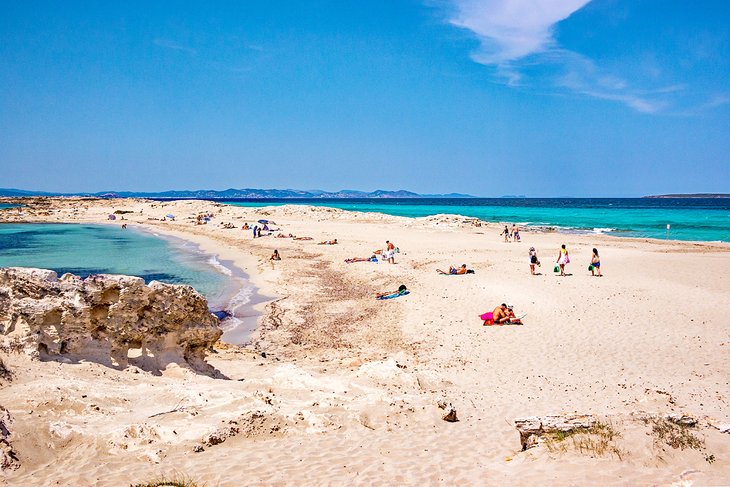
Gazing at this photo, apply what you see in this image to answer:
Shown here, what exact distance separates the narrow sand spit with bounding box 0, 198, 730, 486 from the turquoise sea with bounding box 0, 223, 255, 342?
85.3 inches

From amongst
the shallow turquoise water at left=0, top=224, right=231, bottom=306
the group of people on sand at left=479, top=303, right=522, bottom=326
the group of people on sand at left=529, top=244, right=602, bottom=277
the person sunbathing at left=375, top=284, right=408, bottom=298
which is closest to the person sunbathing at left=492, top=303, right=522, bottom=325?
the group of people on sand at left=479, top=303, right=522, bottom=326

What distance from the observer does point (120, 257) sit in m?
30.8

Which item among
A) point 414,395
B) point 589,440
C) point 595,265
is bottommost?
point 414,395

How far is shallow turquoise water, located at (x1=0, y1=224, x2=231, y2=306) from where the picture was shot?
908 inches

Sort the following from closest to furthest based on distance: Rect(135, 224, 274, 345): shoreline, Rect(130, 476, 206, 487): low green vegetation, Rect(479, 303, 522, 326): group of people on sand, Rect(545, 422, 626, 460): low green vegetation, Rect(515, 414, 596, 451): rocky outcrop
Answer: Rect(130, 476, 206, 487): low green vegetation
Rect(545, 422, 626, 460): low green vegetation
Rect(515, 414, 596, 451): rocky outcrop
Rect(479, 303, 522, 326): group of people on sand
Rect(135, 224, 274, 345): shoreline

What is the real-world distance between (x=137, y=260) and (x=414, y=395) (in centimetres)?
2590

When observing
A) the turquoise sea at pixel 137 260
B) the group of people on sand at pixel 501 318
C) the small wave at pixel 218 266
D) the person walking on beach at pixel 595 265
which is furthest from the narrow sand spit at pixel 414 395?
the small wave at pixel 218 266

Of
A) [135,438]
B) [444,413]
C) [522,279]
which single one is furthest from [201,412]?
[522,279]

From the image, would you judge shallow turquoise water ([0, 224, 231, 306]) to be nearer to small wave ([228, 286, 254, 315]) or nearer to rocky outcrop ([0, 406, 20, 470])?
small wave ([228, 286, 254, 315])

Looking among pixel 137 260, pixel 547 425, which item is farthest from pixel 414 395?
pixel 137 260

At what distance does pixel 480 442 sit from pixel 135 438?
14.9 feet

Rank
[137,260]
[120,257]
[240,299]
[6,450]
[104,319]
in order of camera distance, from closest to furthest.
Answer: [6,450], [104,319], [240,299], [137,260], [120,257]

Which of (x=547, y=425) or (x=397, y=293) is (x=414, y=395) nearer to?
(x=547, y=425)

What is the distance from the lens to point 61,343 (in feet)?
24.1
